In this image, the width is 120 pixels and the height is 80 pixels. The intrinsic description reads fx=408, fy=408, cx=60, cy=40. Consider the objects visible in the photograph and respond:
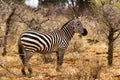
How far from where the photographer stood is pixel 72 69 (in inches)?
421

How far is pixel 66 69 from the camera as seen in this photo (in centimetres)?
1090

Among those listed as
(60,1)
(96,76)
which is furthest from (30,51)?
(60,1)

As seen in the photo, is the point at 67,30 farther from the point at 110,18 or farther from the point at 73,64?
the point at 110,18

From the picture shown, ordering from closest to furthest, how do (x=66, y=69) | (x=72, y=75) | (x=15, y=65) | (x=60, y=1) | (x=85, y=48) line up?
1. (x=72, y=75)
2. (x=66, y=69)
3. (x=15, y=65)
4. (x=85, y=48)
5. (x=60, y=1)

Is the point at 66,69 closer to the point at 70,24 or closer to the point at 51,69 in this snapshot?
the point at 51,69

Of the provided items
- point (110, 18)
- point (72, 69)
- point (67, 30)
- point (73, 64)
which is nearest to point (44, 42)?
point (72, 69)

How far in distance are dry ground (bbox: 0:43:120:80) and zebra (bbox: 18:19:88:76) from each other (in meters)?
0.40

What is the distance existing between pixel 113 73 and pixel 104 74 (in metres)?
0.33

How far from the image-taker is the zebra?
1025cm

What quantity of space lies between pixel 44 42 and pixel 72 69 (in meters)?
1.02

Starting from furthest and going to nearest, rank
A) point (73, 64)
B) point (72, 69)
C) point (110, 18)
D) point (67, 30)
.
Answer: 1. point (73, 64)
2. point (67, 30)
3. point (110, 18)
4. point (72, 69)

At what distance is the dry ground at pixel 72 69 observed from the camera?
9.13 m

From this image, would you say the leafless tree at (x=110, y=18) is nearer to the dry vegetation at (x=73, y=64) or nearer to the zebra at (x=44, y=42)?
the zebra at (x=44, y=42)

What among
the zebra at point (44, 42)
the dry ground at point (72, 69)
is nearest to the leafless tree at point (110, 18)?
the zebra at point (44, 42)
